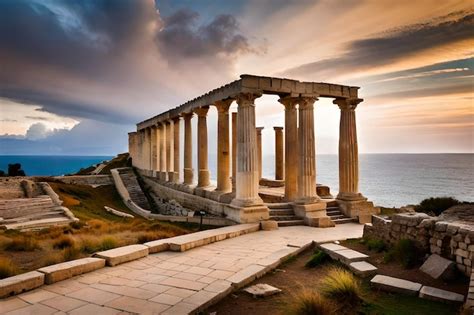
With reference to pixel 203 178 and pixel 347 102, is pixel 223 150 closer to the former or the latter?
pixel 203 178

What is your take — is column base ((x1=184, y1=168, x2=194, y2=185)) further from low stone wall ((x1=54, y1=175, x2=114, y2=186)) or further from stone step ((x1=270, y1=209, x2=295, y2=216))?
low stone wall ((x1=54, y1=175, x2=114, y2=186))

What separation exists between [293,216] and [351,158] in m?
4.23

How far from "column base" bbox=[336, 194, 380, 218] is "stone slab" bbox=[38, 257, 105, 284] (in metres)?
11.6

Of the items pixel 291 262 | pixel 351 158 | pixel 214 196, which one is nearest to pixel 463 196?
pixel 351 158

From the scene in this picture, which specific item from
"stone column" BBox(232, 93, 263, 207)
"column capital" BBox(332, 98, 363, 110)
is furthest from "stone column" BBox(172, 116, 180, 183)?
"column capital" BBox(332, 98, 363, 110)

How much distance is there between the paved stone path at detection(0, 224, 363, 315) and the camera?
17.8ft

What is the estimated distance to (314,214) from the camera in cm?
1445

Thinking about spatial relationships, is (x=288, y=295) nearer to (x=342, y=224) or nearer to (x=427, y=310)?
(x=427, y=310)

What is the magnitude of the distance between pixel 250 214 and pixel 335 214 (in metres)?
4.65

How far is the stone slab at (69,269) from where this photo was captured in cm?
662

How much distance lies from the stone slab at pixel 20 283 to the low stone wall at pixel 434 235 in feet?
26.4

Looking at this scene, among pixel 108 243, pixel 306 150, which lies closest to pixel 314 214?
pixel 306 150

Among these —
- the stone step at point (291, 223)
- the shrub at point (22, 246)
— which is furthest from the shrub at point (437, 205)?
the shrub at point (22, 246)

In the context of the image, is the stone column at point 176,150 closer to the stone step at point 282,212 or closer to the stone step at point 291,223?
the stone step at point 282,212
